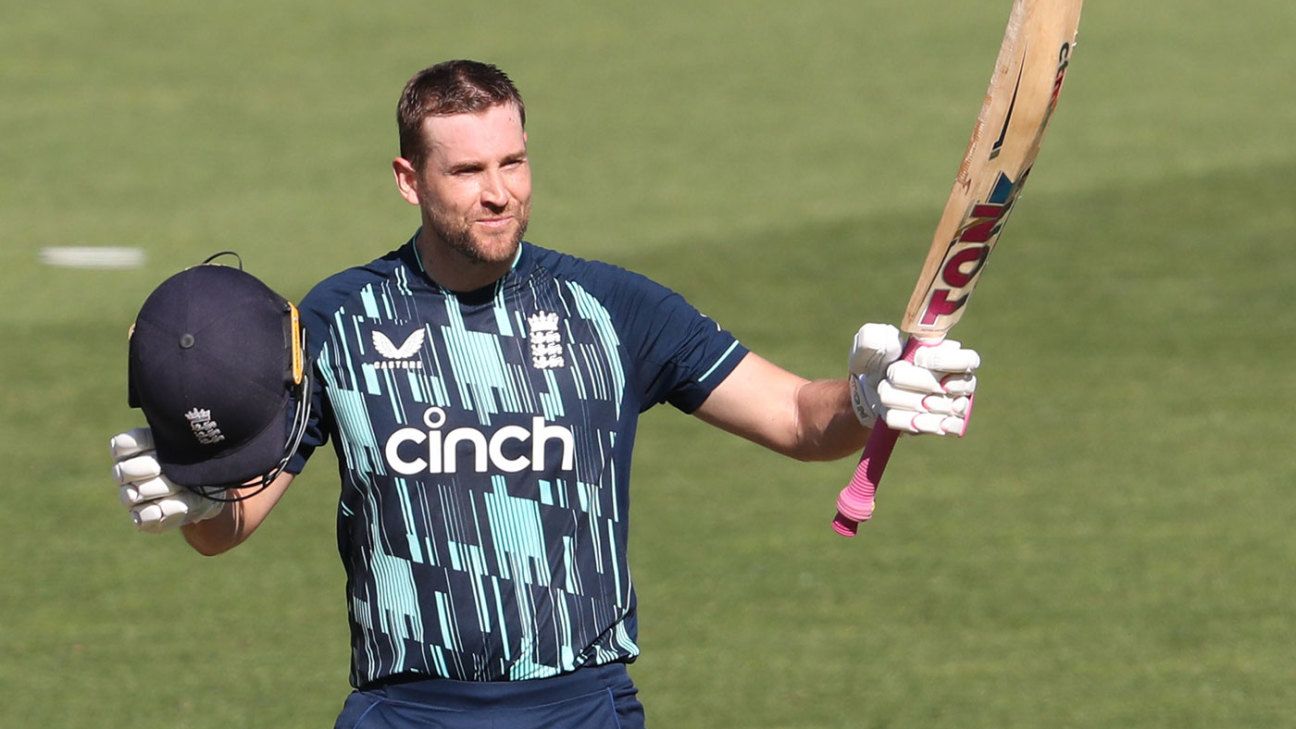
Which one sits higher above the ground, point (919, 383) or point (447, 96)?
point (447, 96)

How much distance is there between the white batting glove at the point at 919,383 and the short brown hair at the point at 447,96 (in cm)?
105

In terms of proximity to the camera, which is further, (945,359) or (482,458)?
(482,458)

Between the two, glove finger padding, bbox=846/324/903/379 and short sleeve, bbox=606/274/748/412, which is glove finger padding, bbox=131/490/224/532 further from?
glove finger padding, bbox=846/324/903/379

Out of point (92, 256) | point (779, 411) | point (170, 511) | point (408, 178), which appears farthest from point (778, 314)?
point (170, 511)

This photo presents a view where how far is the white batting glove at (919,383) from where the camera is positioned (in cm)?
475

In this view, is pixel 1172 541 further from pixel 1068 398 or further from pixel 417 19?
pixel 417 19

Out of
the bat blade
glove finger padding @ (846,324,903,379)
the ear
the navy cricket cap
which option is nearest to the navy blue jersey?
the ear

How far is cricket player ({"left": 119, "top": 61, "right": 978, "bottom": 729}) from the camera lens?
494 centimetres

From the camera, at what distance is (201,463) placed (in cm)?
477

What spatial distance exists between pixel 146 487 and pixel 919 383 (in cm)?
181

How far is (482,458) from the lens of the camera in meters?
4.97

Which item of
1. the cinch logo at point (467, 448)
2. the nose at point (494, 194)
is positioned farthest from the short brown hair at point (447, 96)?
the cinch logo at point (467, 448)

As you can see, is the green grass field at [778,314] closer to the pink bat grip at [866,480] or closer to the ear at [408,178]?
the pink bat grip at [866,480]

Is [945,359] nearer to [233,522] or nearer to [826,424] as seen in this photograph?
[826,424]
